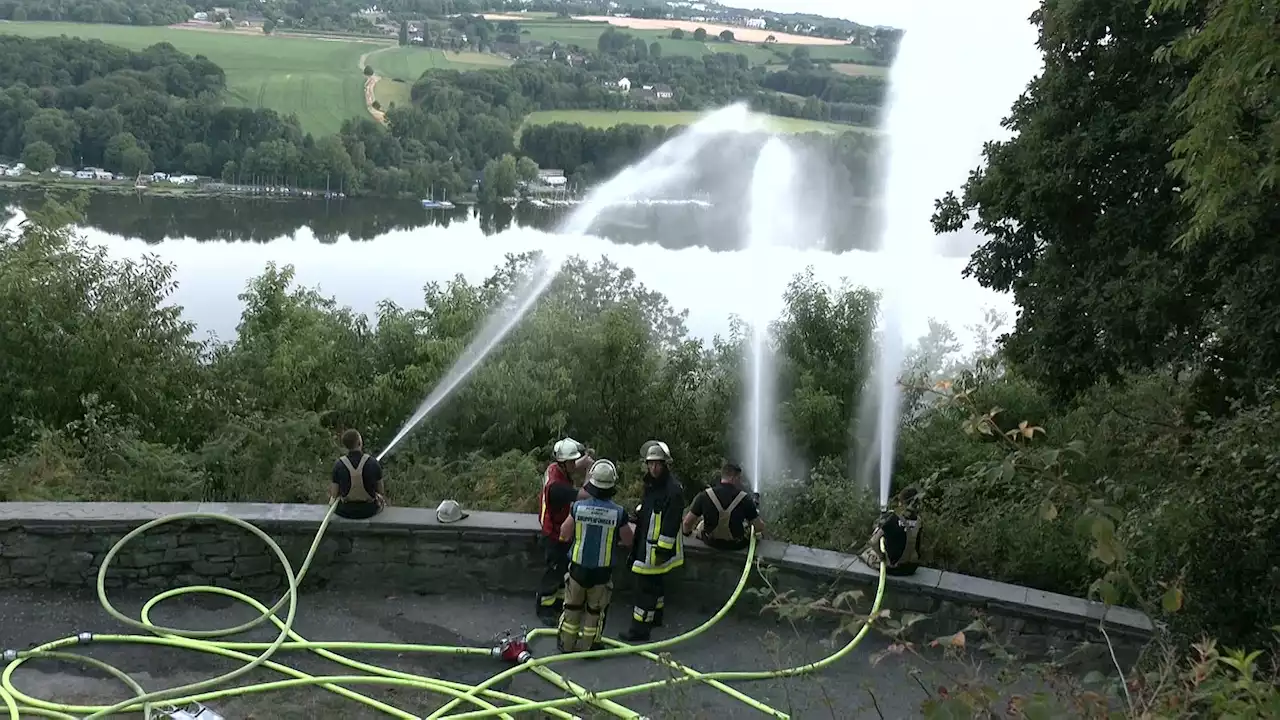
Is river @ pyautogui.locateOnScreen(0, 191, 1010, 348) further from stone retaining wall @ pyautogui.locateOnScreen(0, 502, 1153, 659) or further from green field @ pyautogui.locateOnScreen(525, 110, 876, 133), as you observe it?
stone retaining wall @ pyautogui.locateOnScreen(0, 502, 1153, 659)

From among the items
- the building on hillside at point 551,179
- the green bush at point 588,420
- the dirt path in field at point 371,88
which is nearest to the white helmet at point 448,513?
the green bush at point 588,420

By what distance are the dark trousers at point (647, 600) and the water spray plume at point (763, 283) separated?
4.52 metres

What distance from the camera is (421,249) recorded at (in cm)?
4219

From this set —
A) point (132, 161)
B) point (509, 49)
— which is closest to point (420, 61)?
point (509, 49)

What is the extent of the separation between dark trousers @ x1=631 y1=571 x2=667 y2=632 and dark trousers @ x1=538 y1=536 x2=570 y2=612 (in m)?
0.58

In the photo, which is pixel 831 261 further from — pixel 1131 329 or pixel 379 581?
pixel 379 581

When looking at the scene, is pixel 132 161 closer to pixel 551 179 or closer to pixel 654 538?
pixel 551 179

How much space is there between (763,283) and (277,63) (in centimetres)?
6043

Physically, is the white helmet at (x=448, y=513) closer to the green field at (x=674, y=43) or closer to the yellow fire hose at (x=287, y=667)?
the yellow fire hose at (x=287, y=667)

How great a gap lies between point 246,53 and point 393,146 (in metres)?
23.9

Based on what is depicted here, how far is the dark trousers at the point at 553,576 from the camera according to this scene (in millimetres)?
7645

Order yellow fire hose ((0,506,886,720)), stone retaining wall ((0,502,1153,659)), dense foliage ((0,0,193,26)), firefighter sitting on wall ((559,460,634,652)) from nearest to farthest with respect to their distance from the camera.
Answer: yellow fire hose ((0,506,886,720)) → firefighter sitting on wall ((559,460,634,652)) → stone retaining wall ((0,502,1153,659)) → dense foliage ((0,0,193,26))

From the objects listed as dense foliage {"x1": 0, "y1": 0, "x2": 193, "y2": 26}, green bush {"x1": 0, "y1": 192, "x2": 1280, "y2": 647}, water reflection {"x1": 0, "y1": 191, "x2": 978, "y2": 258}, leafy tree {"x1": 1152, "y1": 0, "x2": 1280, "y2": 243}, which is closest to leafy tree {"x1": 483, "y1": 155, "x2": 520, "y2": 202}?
water reflection {"x1": 0, "y1": 191, "x2": 978, "y2": 258}

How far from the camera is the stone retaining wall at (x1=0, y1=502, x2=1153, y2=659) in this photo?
7.20 m
